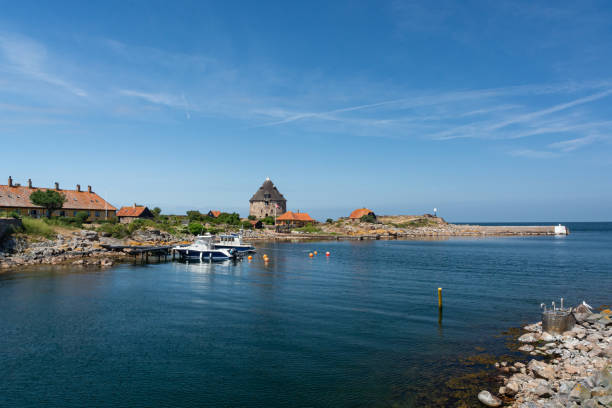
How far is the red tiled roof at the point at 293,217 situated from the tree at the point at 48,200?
74.1 meters

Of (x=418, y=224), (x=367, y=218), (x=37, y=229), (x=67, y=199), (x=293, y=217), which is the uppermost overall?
(x=67, y=199)

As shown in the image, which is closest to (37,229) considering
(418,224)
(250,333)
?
(250,333)

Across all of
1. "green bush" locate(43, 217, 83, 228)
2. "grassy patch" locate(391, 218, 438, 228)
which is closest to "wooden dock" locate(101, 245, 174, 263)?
"green bush" locate(43, 217, 83, 228)

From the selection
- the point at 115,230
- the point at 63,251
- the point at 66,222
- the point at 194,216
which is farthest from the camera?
the point at 194,216

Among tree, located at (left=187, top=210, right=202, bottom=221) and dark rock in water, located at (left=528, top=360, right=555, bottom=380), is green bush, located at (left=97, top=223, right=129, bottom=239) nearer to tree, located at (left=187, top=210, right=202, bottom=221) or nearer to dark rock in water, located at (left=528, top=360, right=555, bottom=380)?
tree, located at (left=187, top=210, right=202, bottom=221)

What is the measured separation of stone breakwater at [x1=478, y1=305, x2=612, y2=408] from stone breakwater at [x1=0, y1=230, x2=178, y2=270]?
49.5m

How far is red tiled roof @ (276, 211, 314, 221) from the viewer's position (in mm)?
138750

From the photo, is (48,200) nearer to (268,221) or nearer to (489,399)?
(268,221)

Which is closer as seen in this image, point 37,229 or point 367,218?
point 37,229

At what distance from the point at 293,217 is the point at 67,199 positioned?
74.0 metres

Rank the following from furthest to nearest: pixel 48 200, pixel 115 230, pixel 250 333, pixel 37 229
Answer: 1. pixel 115 230
2. pixel 48 200
3. pixel 37 229
4. pixel 250 333

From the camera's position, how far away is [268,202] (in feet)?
477

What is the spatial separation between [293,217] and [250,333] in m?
117

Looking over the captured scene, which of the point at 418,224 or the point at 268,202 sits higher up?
the point at 268,202
